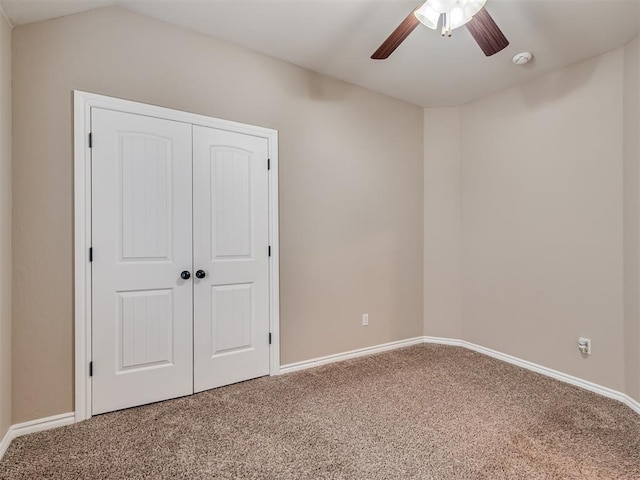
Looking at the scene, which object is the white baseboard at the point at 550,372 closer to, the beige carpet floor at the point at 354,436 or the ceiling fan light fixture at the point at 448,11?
the beige carpet floor at the point at 354,436

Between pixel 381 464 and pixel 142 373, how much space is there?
1.68m

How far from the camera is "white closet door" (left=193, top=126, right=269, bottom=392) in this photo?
2.62 meters

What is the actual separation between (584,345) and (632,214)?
1.06 meters

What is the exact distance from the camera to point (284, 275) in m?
3.00

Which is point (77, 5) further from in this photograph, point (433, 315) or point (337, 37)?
point (433, 315)

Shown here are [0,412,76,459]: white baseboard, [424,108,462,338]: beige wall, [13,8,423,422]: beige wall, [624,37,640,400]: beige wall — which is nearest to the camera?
[0,412,76,459]: white baseboard

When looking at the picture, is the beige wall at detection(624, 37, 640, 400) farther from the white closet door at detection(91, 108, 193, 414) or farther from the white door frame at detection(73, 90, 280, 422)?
the white door frame at detection(73, 90, 280, 422)

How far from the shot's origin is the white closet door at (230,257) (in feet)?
8.60

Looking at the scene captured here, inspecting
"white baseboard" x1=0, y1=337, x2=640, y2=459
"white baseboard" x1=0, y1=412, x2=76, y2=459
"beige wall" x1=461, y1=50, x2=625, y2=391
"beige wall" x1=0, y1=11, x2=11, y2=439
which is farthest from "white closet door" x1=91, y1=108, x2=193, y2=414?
"beige wall" x1=461, y1=50, x2=625, y2=391

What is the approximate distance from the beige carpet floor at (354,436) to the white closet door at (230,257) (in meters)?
0.25

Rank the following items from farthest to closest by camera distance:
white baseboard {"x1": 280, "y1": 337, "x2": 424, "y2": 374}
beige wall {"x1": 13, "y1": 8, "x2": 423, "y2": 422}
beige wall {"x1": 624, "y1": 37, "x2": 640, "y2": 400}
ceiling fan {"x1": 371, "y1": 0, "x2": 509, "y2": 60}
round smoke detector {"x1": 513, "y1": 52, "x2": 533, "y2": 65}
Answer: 1. white baseboard {"x1": 280, "y1": 337, "x2": 424, "y2": 374}
2. round smoke detector {"x1": 513, "y1": 52, "x2": 533, "y2": 65}
3. beige wall {"x1": 624, "y1": 37, "x2": 640, "y2": 400}
4. beige wall {"x1": 13, "y1": 8, "x2": 423, "y2": 422}
5. ceiling fan {"x1": 371, "y1": 0, "x2": 509, "y2": 60}

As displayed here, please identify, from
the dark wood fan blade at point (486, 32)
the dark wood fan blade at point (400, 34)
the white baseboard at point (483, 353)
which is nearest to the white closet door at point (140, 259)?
the white baseboard at point (483, 353)

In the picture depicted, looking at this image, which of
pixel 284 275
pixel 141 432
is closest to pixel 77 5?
pixel 284 275

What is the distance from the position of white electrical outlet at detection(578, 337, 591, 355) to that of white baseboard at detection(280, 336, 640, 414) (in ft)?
0.73
